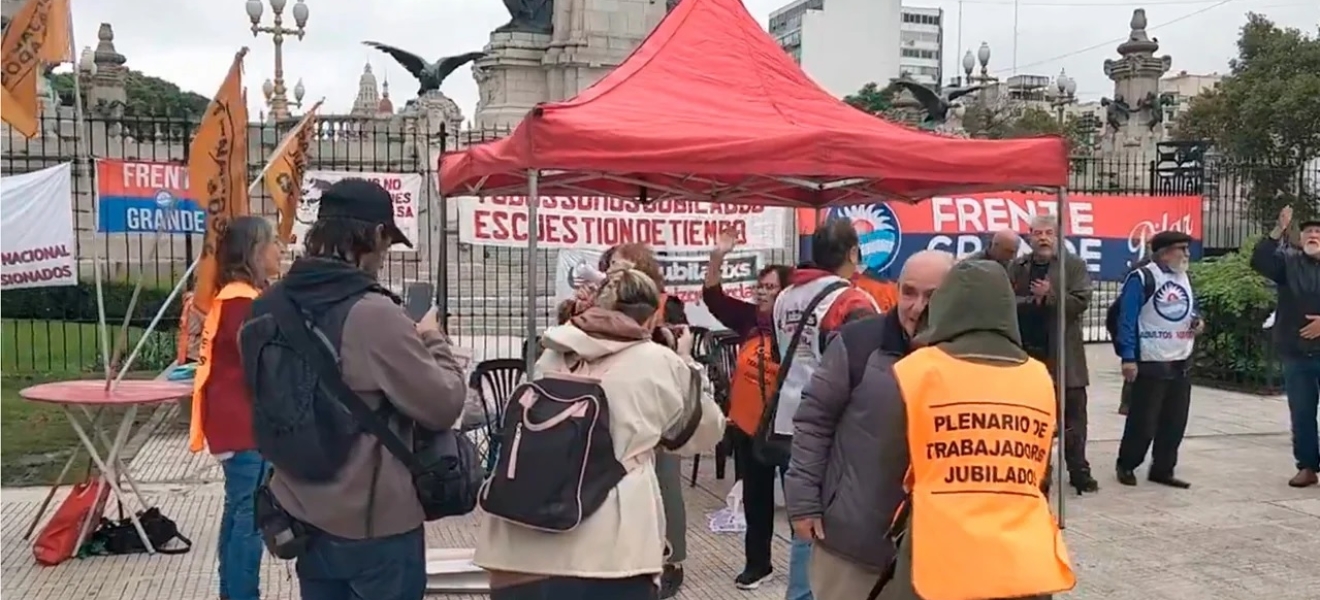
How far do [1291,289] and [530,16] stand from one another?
19.7 meters

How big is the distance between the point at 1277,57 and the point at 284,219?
3216cm

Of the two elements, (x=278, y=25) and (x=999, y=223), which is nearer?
(x=999, y=223)

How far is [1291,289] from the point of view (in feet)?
26.5

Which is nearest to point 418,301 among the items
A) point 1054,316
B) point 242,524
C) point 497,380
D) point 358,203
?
point 358,203

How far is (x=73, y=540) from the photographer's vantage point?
20.5ft

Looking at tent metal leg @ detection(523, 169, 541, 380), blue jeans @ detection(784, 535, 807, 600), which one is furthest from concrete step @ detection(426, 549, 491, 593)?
blue jeans @ detection(784, 535, 807, 600)

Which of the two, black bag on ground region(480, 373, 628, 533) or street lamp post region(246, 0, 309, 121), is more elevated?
street lamp post region(246, 0, 309, 121)

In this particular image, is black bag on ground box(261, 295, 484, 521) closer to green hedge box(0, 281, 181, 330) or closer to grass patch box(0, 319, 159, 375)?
grass patch box(0, 319, 159, 375)

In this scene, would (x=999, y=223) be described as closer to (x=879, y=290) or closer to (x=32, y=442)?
(x=879, y=290)

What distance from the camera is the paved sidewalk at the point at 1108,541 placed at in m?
5.89

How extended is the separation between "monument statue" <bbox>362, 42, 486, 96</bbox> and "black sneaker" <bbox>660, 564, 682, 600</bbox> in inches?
706

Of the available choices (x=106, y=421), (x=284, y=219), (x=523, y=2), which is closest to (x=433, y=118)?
(x=523, y=2)

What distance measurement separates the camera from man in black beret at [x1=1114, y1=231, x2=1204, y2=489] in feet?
26.6

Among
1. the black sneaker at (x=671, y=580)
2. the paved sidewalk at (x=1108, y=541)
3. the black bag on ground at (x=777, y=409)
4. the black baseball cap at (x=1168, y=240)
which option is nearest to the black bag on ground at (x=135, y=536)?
the paved sidewalk at (x=1108, y=541)
